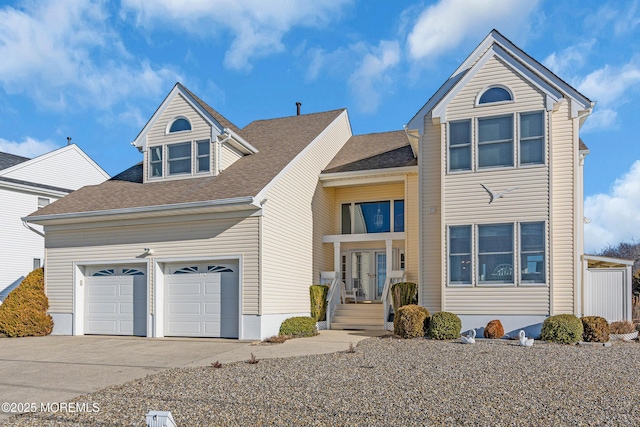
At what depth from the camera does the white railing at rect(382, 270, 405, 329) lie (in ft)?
57.1

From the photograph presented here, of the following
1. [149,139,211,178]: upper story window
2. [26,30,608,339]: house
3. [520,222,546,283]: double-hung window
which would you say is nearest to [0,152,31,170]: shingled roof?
[26,30,608,339]: house

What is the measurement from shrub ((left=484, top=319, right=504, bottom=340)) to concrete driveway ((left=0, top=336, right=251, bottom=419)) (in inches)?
242

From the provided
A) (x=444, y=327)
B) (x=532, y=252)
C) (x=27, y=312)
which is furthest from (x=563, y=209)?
(x=27, y=312)

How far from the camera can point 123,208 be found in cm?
1591

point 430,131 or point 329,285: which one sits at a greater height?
point 430,131

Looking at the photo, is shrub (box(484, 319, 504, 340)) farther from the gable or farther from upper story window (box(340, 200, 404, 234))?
the gable

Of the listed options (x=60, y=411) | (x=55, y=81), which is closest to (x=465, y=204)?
(x=60, y=411)

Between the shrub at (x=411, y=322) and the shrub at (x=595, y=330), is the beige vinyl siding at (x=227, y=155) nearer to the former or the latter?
the shrub at (x=411, y=322)

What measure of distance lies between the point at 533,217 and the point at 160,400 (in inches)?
429

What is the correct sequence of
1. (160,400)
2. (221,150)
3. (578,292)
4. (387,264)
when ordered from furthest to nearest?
(387,264) → (221,150) → (578,292) → (160,400)

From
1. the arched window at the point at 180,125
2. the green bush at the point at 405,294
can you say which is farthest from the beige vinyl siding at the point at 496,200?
Answer: the arched window at the point at 180,125

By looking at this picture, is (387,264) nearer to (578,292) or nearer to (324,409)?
(578,292)

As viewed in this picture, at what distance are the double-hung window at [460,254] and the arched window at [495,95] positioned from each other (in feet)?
11.6

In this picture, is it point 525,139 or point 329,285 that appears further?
point 329,285
